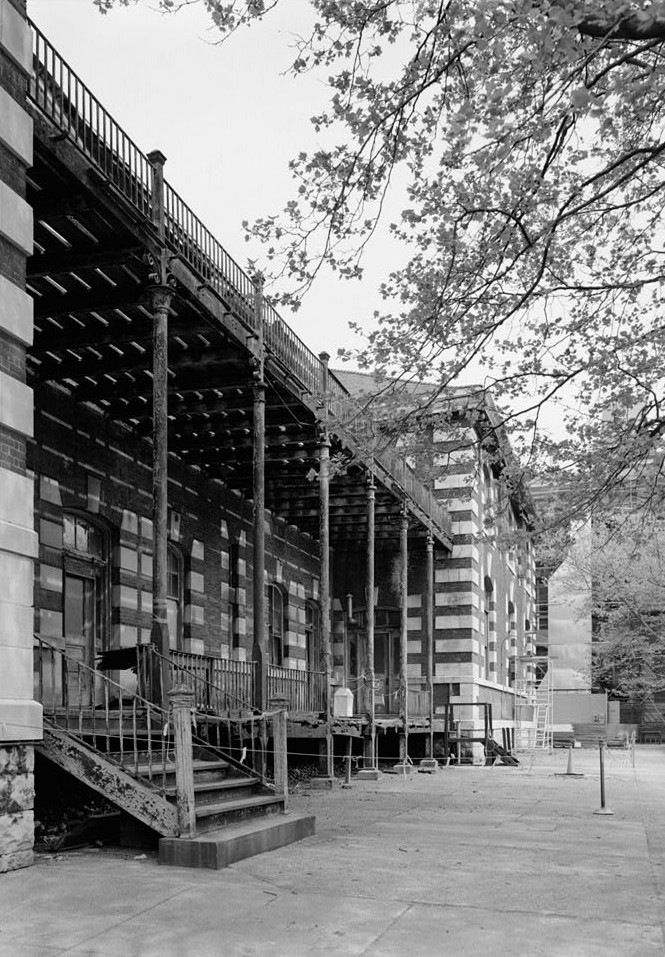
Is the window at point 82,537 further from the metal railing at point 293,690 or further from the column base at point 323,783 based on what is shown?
the column base at point 323,783

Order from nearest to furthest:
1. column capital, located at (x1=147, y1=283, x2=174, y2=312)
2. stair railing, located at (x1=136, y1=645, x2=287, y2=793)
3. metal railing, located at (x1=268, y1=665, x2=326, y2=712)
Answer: stair railing, located at (x1=136, y1=645, x2=287, y2=793), column capital, located at (x1=147, y1=283, x2=174, y2=312), metal railing, located at (x1=268, y1=665, x2=326, y2=712)

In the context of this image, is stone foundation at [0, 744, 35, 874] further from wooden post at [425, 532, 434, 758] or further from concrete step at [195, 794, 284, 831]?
wooden post at [425, 532, 434, 758]

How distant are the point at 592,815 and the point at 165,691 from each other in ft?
22.1

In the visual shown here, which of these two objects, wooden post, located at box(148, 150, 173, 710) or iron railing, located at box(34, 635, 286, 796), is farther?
wooden post, located at box(148, 150, 173, 710)

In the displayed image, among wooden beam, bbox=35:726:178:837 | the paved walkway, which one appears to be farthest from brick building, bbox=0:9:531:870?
the paved walkway

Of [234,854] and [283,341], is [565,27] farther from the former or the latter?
[283,341]

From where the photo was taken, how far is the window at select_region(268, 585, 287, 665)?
86.5ft

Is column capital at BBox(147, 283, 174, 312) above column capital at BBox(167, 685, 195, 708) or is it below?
above

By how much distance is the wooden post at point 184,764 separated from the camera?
9.52m

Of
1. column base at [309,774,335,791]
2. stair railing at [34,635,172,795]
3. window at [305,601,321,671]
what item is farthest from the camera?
window at [305,601,321,671]

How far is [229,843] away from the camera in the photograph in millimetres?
9469

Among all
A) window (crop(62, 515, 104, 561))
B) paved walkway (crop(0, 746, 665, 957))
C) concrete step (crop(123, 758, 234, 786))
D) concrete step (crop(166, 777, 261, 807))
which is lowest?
paved walkway (crop(0, 746, 665, 957))

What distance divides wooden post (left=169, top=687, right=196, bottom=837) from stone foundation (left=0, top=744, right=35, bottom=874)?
1.28 metres

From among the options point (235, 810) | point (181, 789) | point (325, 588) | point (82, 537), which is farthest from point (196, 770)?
point (325, 588)
